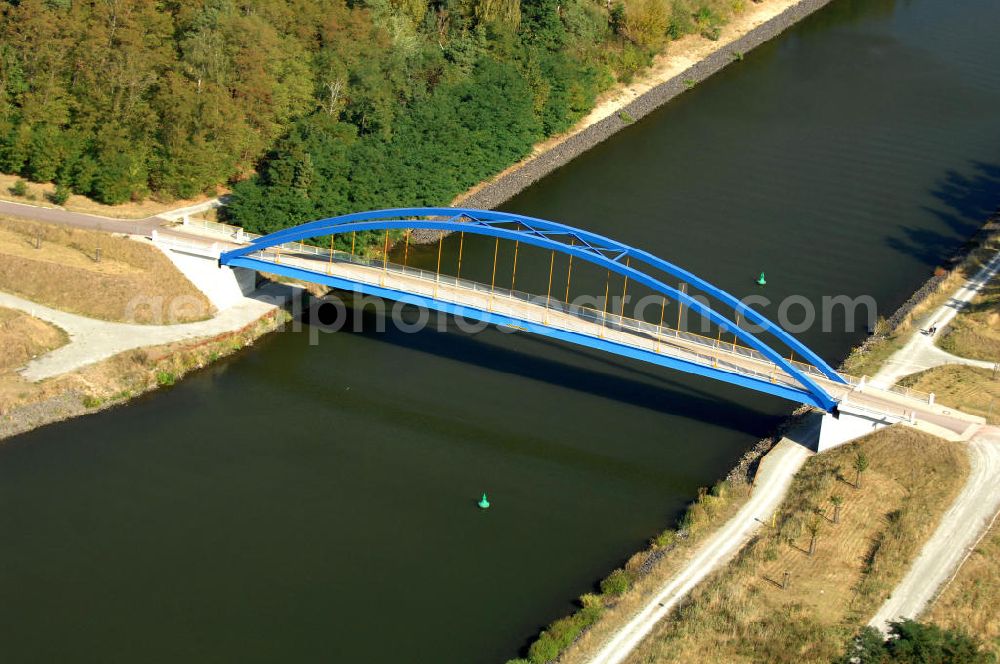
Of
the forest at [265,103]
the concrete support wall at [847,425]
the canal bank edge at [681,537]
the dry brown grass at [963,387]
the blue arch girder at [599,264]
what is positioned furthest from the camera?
Answer: the forest at [265,103]

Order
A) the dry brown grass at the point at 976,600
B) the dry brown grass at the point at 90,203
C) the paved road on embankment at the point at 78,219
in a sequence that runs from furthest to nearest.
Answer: the dry brown grass at the point at 90,203
the paved road on embankment at the point at 78,219
the dry brown grass at the point at 976,600

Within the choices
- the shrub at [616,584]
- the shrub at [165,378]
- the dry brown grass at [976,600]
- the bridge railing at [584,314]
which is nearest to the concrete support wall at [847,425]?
the bridge railing at [584,314]

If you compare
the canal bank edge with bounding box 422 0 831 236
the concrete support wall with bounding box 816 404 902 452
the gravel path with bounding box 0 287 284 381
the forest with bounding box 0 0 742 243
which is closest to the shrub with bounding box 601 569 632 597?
the concrete support wall with bounding box 816 404 902 452

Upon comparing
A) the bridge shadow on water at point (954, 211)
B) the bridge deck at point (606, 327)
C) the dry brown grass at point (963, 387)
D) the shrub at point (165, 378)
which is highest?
the bridge shadow on water at point (954, 211)

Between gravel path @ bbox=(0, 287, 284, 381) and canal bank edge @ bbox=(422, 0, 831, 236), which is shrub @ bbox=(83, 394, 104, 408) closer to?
gravel path @ bbox=(0, 287, 284, 381)

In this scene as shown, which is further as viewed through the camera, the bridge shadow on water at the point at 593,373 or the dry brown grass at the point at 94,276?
the dry brown grass at the point at 94,276

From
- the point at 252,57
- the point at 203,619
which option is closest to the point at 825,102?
the point at 252,57

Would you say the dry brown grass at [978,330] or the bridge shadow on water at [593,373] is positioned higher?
the dry brown grass at [978,330]

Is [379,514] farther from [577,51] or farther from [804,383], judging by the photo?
[577,51]

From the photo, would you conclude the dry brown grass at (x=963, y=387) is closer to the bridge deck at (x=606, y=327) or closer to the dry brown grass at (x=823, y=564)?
the bridge deck at (x=606, y=327)
